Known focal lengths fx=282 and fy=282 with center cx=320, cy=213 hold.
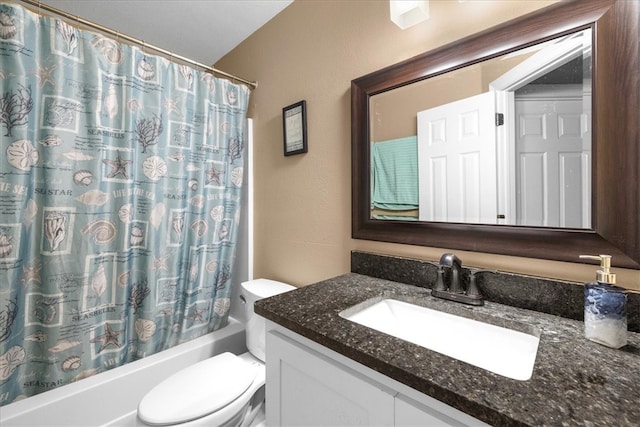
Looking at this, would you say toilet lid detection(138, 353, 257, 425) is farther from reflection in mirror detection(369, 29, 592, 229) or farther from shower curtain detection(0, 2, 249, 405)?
reflection in mirror detection(369, 29, 592, 229)

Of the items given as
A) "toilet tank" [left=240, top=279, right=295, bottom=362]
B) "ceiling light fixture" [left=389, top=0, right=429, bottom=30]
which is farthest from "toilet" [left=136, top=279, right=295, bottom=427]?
"ceiling light fixture" [left=389, top=0, right=429, bottom=30]

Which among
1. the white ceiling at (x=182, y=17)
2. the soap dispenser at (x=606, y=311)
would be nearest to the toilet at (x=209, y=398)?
the soap dispenser at (x=606, y=311)

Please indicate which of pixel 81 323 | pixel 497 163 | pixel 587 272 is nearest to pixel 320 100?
pixel 497 163

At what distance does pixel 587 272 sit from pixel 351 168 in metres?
0.87

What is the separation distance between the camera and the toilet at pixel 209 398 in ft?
3.21

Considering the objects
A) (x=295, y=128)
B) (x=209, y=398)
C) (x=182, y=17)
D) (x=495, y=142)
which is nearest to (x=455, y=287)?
(x=495, y=142)

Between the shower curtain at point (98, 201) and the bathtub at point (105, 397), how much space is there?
8cm

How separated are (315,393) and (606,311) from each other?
68 centimetres

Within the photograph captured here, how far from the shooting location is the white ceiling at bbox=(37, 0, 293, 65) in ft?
5.10

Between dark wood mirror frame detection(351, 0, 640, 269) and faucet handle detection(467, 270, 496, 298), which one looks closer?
dark wood mirror frame detection(351, 0, 640, 269)

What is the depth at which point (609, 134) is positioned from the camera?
28.4 inches

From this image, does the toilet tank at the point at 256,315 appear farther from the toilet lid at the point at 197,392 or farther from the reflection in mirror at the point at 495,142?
the reflection in mirror at the point at 495,142

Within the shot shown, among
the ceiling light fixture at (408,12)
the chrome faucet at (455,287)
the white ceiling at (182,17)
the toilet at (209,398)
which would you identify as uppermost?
the white ceiling at (182,17)

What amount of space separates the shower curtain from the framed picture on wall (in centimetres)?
Result: 41
